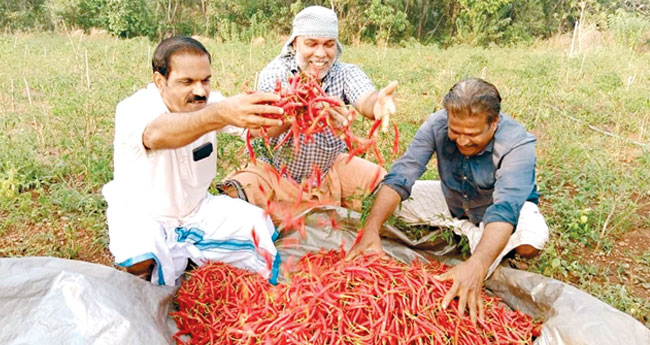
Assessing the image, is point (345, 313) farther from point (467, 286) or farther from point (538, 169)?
point (538, 169)

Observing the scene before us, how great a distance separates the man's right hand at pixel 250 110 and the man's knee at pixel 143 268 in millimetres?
1058

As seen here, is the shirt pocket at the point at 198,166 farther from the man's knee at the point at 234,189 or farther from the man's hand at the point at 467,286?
the man's hand at the point at 467,286

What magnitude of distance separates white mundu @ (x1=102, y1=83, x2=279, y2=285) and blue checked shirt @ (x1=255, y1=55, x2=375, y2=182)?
51cm

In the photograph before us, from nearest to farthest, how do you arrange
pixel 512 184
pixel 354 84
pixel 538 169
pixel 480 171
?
1. pixel 512 184
2. pixel 480 171
3. pixel 354 84
4. pixel 538 169

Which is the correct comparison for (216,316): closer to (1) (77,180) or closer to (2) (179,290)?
(2) (179,290)

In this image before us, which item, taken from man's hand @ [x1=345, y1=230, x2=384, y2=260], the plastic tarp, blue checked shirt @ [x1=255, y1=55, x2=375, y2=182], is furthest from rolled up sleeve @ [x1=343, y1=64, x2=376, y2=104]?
the plastic tarp

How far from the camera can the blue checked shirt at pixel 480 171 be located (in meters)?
2.67

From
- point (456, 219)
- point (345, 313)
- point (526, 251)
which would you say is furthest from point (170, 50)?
point (526, 251)

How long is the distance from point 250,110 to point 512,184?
1.54 metres

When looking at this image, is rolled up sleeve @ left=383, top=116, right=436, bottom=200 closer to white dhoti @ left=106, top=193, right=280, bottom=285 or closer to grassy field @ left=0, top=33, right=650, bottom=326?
white dhoti @ left=106, top=193, right=280, bottom=285

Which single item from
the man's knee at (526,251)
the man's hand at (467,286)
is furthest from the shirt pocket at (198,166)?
A: the man's knee at (526,251)

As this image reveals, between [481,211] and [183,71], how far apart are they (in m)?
A: 1.98

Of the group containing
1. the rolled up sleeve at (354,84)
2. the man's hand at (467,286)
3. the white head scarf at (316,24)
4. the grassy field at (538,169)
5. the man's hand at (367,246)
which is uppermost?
the white head scarf at (316,24)

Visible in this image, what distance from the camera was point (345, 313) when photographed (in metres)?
2.14
